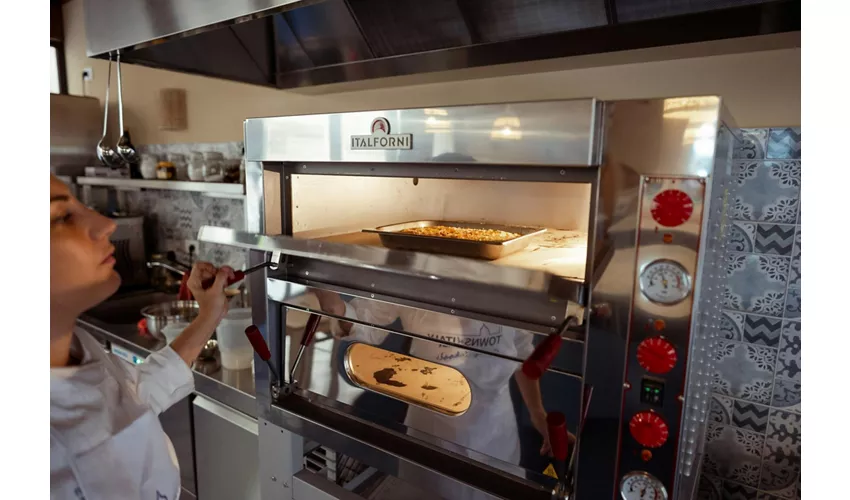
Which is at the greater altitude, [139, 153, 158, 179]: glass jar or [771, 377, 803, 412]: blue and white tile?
[139, 153, 158, 179]: glass jar

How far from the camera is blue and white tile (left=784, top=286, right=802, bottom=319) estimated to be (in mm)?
1144

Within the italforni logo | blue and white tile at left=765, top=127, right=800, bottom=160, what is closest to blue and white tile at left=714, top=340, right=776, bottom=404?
blue and white tile at left=765, top=127, right=800, bottom=160

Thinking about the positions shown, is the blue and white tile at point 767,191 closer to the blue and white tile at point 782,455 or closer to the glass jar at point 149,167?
the blue and white tile at point 782,455

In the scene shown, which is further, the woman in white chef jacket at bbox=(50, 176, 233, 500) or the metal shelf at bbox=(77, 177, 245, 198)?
the metal shelf at bbox=(77, 177, 245, 198)

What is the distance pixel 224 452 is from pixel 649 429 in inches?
51.3

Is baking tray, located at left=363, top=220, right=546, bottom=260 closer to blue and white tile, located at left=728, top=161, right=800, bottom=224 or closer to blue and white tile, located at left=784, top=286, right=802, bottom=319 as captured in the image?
blue and white tile, located at left=728, top=161, right=800, bottom=224

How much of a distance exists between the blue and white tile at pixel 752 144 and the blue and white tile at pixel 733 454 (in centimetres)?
66

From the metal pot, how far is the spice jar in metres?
0.62

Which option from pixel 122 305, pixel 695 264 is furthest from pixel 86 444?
pixel 122 305

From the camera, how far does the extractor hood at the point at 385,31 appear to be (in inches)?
41.1

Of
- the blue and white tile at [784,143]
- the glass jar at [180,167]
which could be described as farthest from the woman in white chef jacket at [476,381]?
the glass jar at [180,167]
